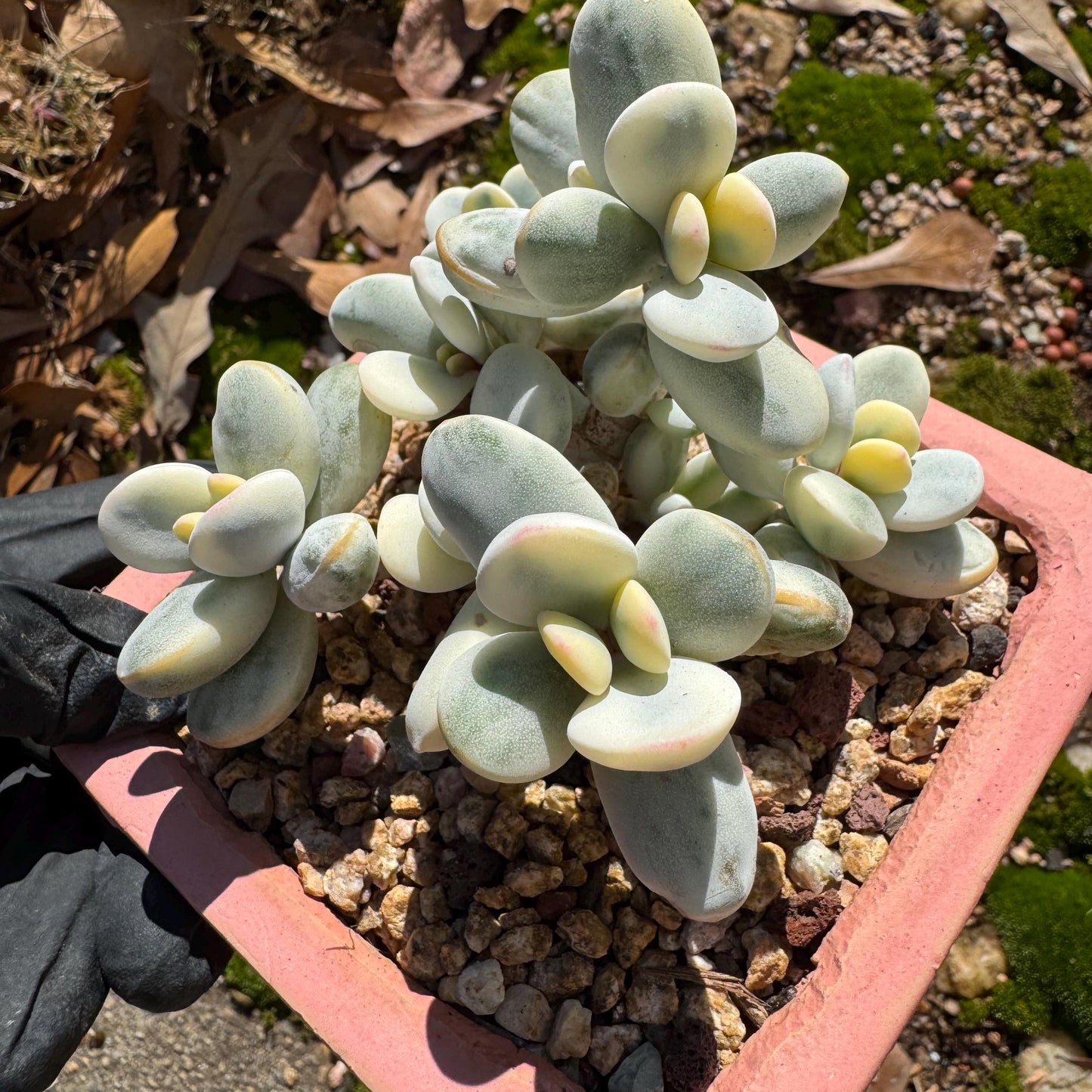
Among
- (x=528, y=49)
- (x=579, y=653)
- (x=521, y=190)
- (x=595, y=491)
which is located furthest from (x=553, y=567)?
(x=528, y=49)

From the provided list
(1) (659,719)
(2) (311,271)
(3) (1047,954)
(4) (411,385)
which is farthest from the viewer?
(2) (311,271)

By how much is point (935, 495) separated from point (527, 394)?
1.03 ft

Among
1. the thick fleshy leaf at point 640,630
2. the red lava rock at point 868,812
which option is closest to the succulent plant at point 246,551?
the thick fleshy leaf at point 640,630

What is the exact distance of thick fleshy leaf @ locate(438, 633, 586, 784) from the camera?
1.79ft

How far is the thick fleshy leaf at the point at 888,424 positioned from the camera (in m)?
0.73

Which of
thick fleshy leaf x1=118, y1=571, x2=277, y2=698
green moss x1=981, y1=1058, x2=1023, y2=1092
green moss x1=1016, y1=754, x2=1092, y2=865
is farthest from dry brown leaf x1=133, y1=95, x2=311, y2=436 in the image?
green moss x1=981, y1=1058, x2=1023, y2=1092

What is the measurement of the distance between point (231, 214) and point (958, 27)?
1.19m

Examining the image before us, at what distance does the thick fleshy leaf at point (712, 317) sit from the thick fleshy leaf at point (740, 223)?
0.7 inches

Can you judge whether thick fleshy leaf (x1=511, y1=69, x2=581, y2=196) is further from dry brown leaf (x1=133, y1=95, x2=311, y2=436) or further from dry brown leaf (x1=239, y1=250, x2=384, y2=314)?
dry brown leaf (x1=133, y1=95, x2=311, y2=436)

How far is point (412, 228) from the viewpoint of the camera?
1.58 metres

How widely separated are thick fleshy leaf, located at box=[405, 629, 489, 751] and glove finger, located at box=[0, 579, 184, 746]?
0.35 m

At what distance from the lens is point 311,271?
153 cm

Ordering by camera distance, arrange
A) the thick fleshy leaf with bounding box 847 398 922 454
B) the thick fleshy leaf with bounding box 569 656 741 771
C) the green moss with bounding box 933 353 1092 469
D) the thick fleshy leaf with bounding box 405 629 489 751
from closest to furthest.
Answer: the thick fleshy leaf with bounding box 569 656 741 771 → the thick fleshy leaf with bounding box 405 629 489 751 → the thick fleshy leaf with bounding box 847 398 922 454 → the green moss with bounding box 933 353 1092 469

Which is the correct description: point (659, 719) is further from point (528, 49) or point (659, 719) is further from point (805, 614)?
point (528, 49)
